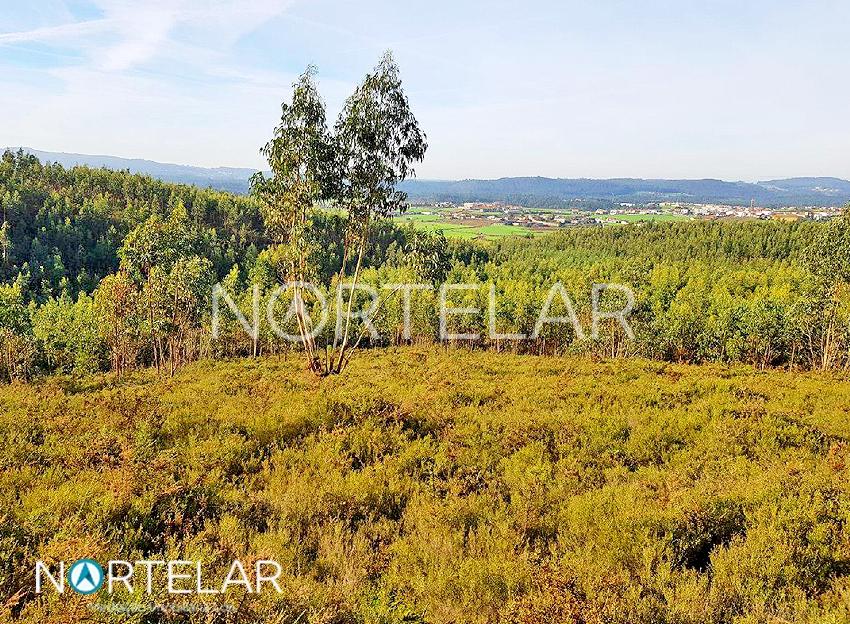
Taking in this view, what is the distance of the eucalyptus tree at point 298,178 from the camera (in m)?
17.9

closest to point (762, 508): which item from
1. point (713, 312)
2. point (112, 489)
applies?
point (112, 489)

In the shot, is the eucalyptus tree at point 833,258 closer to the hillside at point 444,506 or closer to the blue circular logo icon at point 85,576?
the hillside at point 444,506

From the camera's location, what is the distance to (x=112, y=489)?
6473 millimetres

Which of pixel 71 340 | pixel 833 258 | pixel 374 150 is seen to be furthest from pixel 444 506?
pixel 71 340

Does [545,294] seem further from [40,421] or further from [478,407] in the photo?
[40,421]

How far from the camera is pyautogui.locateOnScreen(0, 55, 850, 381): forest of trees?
60.4 ft

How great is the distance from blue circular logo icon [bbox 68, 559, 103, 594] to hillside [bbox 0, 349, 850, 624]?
168 millimetres

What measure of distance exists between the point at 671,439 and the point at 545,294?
237 feet

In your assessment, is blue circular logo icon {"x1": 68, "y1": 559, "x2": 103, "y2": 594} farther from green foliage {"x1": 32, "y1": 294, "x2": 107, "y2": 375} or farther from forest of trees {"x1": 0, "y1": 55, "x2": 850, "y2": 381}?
green foliage {"x1": 32, "y1": 294, "x2": 107, "y2": 375}

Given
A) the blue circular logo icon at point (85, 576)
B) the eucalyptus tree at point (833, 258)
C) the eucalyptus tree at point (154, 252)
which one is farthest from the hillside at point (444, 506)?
the eucalyptus tree at point (833, 258)

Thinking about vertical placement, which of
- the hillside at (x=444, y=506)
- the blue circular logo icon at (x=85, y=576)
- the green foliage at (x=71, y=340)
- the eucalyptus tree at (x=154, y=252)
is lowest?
the green foliage at (x=71, y=340)

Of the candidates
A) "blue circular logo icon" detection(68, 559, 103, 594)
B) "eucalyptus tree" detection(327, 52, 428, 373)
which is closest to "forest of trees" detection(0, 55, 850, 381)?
"eucalyptus tree" detection(327, 52, 428, 373)

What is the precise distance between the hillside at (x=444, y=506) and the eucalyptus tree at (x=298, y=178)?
8.34 metres

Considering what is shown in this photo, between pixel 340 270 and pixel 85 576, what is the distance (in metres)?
96.0
